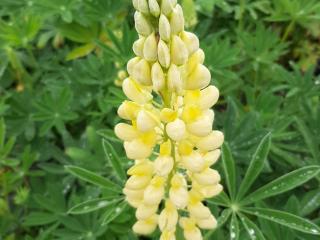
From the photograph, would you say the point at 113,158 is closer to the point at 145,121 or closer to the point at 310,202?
the point at 145,121

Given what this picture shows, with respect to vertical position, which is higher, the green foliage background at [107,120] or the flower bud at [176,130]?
the flower bud at [176,130]

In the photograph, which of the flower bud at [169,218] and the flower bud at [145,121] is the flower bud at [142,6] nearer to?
the flower bud at [145,121]

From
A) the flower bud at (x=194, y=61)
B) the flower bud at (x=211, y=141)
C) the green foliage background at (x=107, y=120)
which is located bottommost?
the green foliage background at (x=107, y=120)

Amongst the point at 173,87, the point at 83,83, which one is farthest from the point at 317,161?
the point at 83,83

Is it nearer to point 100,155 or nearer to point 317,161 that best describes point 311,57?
point 317,161

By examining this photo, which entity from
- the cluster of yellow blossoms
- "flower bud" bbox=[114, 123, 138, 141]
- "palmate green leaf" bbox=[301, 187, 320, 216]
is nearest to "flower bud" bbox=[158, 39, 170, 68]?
the cluster of yellow blossoms

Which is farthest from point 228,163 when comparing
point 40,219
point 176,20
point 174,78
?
point 40,219

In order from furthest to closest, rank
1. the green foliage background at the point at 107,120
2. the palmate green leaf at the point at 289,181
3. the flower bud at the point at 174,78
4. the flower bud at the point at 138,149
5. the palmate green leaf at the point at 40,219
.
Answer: the palmate green leaf at the point at 40,219 < the green foliage background at the point at 107,120 < the palmate green leaf at the point at 289,181 < the flower bud at the point at 138,149 < the flower bud at the point at 174,78

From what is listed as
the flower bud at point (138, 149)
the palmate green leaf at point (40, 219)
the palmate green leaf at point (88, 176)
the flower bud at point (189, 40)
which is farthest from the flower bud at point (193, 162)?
the palmate green leaf at point (40, 219)
